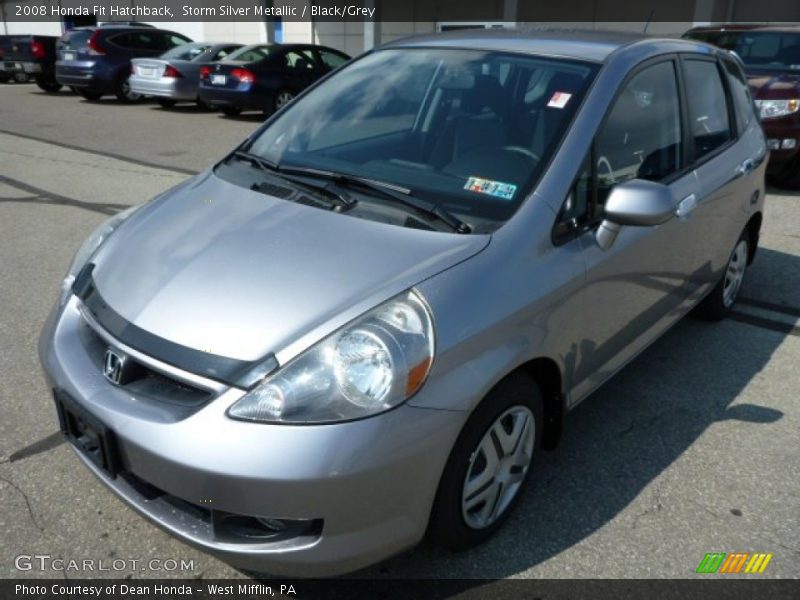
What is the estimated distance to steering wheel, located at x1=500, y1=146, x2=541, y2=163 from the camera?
8.84 ft

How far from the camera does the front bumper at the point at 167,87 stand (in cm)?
1435

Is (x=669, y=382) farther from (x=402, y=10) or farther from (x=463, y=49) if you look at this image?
(x=402, y=10)

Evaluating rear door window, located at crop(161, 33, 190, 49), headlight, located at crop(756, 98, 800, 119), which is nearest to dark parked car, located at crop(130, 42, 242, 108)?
rear door window, located at crop(161, 33, 190, 49)

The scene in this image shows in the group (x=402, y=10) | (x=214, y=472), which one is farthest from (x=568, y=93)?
(x=402, y=10)

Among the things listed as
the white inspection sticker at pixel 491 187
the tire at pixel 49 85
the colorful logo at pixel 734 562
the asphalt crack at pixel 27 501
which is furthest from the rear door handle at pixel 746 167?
the tire at pixel 49 85

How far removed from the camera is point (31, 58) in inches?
690

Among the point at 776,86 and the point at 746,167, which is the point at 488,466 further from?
the point at 776,86

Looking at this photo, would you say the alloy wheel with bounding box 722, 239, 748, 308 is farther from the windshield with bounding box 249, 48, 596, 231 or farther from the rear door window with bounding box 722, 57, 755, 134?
the windshield with bounding box 249, 48, 596, 231

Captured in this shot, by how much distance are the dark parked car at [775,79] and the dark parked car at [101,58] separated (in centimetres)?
1180

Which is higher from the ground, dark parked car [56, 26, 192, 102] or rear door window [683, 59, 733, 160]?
rear door window [683, 59, 733, 160]

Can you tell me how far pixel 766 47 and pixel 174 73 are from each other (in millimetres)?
10704

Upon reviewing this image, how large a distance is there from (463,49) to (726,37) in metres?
7.01

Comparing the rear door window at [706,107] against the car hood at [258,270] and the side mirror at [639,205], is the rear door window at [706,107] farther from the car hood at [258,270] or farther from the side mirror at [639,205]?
the car hood at [258,270]

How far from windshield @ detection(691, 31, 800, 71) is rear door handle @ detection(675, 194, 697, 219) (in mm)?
5951
